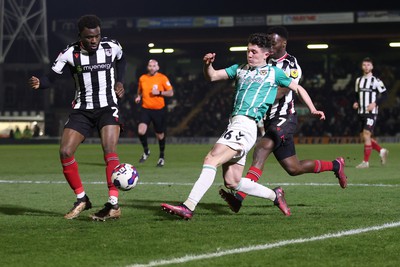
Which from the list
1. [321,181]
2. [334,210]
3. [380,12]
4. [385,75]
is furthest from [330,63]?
[334,210]

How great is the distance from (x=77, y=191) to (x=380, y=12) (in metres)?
33.7

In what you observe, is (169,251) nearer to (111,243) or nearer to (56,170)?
(111,243)

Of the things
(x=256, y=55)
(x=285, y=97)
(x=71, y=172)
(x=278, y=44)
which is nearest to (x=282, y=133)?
(x=285, y=97)

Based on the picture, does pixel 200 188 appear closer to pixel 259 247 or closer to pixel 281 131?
pixel 259 247

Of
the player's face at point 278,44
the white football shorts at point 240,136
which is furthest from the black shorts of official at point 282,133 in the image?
the white football shorts at point 240,136

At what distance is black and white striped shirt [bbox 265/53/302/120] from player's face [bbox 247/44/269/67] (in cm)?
113

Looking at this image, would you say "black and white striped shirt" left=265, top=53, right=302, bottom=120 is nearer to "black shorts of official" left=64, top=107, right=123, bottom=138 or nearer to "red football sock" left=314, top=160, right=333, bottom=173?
"red football sock" left=314, top=160, right=333, bottom=173

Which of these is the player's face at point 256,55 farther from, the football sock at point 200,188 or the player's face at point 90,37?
the player's face at point 90,37

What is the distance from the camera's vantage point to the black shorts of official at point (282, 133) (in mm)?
8531

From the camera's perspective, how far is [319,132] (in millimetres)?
40062

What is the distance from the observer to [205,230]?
657cm

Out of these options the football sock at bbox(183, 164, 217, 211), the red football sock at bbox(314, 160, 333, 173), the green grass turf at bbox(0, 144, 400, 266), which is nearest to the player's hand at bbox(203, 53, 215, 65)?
the football sock at bbox(183, 164, 217, 211)

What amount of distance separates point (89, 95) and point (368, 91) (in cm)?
986

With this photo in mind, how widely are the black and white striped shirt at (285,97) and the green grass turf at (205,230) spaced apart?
1006 millimetres
